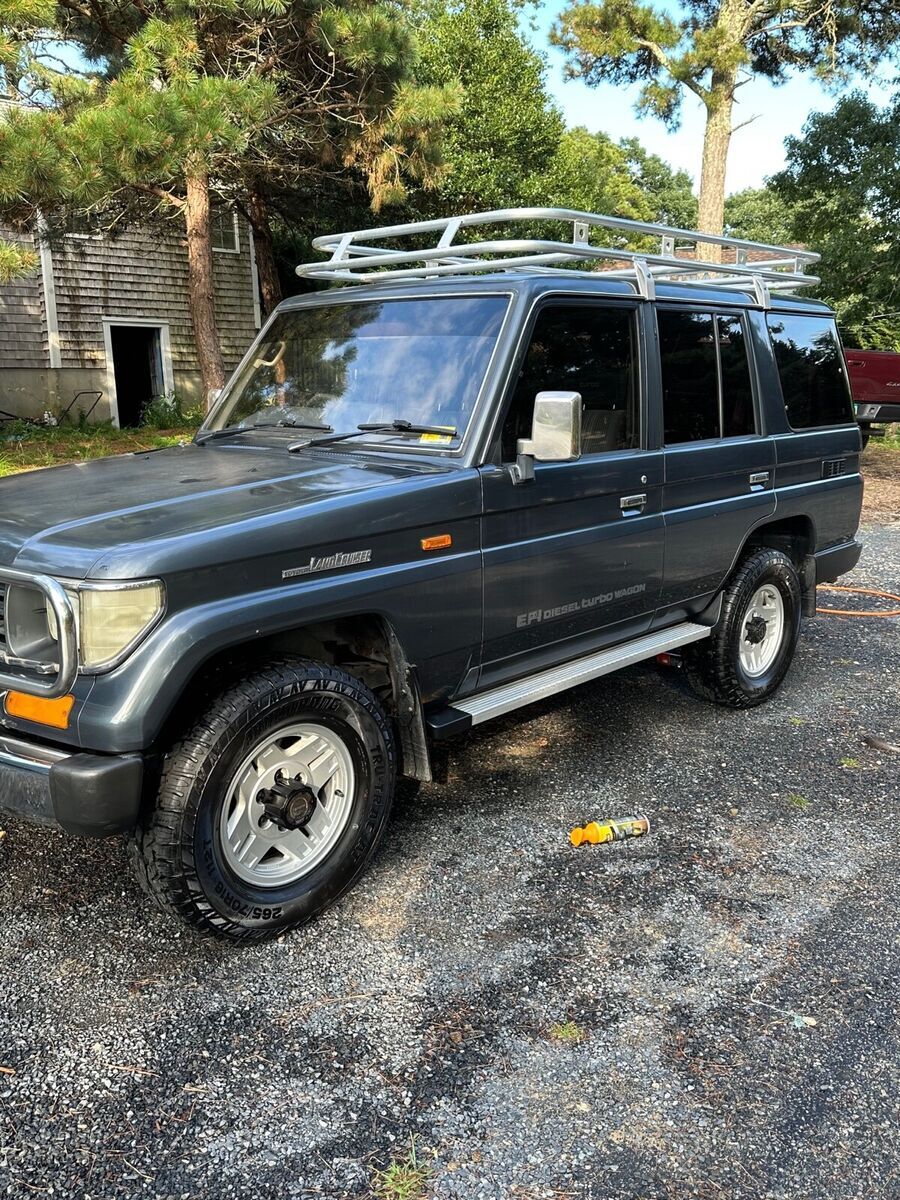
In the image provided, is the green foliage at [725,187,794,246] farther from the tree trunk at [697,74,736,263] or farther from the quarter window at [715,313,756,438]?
the quarter window at [715,313,756,438]

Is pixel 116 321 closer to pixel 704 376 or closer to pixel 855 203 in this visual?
pixel 855 203

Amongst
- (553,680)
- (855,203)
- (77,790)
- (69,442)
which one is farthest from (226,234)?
(77,790)

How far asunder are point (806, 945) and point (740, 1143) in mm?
964

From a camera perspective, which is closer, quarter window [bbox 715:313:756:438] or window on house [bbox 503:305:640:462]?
window on house [bbox 503:305:640:462]

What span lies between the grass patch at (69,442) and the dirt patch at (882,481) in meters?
8.70

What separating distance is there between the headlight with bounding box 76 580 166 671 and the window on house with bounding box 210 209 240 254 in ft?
56.2

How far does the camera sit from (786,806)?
426cm

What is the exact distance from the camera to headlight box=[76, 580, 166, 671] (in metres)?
2.71

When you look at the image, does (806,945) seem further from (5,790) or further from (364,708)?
(5,790)

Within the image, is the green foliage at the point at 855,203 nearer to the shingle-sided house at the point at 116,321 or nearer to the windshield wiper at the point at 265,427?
the shingle-sided house at the point at 116,321

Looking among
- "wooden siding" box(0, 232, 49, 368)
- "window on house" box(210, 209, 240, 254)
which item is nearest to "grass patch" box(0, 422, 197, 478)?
"wooden siding" box(0, 232, 49, 368)

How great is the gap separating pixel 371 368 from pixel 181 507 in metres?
1.18

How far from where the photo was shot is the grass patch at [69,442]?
11570 millimetres

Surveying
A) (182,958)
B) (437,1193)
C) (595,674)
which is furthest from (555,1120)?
(595,674)
